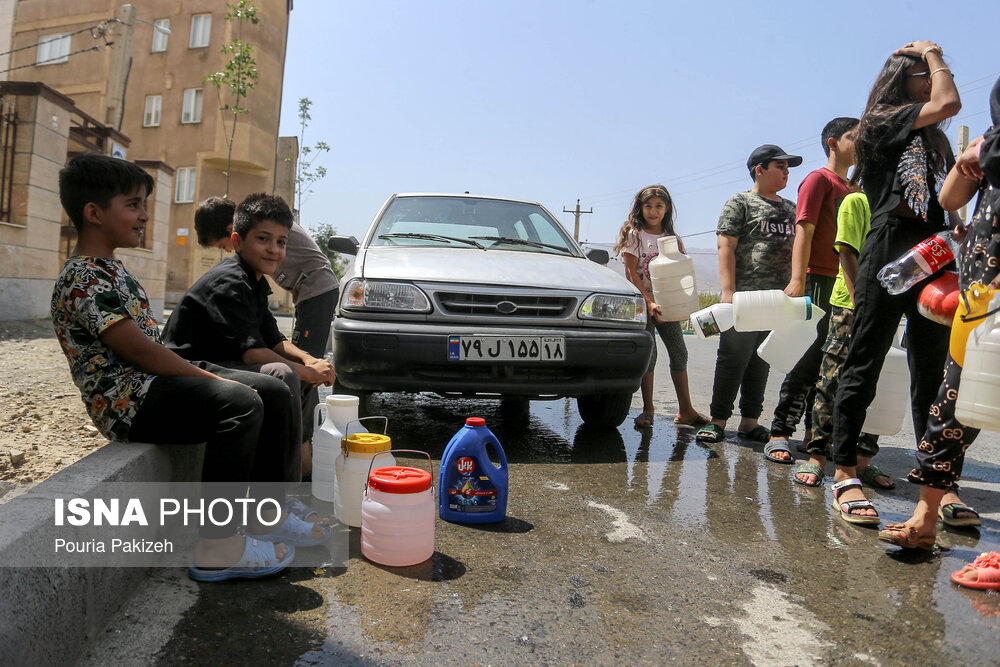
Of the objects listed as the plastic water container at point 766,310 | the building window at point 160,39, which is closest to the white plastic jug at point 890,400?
the plastic water container at point 766,310

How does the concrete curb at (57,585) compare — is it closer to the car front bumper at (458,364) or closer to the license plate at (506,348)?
the car front bumper at (458,364)

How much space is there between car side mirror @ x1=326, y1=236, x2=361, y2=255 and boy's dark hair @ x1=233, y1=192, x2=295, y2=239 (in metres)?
2.08

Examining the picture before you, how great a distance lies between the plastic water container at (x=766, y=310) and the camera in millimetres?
3873

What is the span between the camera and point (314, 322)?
4.30 meters

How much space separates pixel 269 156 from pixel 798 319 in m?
27.3

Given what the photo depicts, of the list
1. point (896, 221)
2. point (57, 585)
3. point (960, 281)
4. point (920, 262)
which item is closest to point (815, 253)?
point (896, 221)

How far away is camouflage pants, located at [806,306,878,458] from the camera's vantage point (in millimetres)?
3641

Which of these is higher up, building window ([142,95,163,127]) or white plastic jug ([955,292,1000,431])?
building window ([142,95,163,127])

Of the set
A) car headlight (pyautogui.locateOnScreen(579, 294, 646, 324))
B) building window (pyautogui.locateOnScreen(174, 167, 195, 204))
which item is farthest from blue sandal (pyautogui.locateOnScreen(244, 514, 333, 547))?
building window (pyautogui.locateOnScreen(174, 167, 195, 204))

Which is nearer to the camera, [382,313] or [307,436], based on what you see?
[307,436]

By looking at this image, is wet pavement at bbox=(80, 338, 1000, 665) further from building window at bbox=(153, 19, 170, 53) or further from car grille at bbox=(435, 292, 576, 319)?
building window at bbox=(153, 19, 170, 53)

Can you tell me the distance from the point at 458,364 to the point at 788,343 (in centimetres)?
186

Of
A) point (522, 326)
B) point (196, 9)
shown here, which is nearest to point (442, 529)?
point (522, 326)

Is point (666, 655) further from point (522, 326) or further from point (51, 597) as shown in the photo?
point (522, 326)
